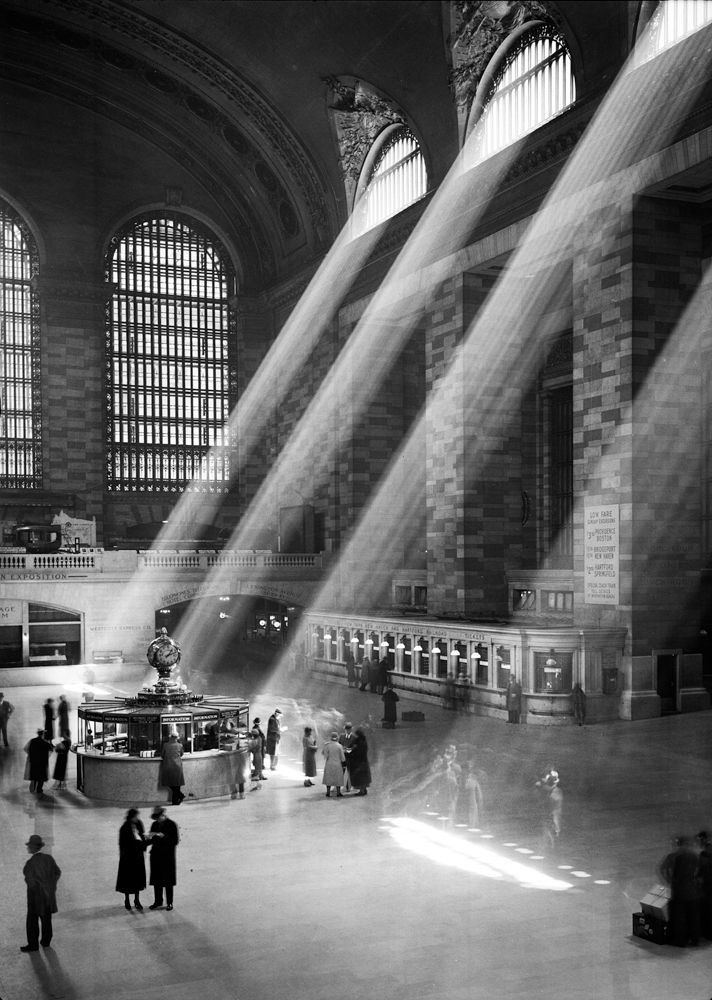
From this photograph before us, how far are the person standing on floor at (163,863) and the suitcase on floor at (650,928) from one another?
192 inches

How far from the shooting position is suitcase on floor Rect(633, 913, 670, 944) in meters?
10.4

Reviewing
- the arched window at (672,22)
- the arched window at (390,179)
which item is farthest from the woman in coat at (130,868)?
the arched window at (390,179)

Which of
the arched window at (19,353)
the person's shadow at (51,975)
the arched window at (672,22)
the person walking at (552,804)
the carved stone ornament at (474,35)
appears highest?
the carved stone ornament at (474,35)

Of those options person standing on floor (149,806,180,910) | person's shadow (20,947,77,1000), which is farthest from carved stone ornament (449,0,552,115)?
person's shadow (20,947,77,1000)

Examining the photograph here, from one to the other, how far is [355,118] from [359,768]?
87.5 ft

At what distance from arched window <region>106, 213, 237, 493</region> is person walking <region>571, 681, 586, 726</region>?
25.0 m

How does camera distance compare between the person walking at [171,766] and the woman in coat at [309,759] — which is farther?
the woman in coat at [309,759]

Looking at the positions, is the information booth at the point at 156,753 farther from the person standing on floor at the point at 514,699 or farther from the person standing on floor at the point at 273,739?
the person standing on floor at the point at 514,699

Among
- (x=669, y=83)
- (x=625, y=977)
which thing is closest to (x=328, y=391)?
(x=669, y=83)

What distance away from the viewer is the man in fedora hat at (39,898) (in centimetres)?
1041

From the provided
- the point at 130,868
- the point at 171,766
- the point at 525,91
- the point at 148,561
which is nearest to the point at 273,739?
the point at 171,766

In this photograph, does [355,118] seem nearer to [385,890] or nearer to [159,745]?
[159,745]

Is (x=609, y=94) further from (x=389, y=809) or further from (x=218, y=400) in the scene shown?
(x=218, y=400)

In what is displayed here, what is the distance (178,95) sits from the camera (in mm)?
42125
